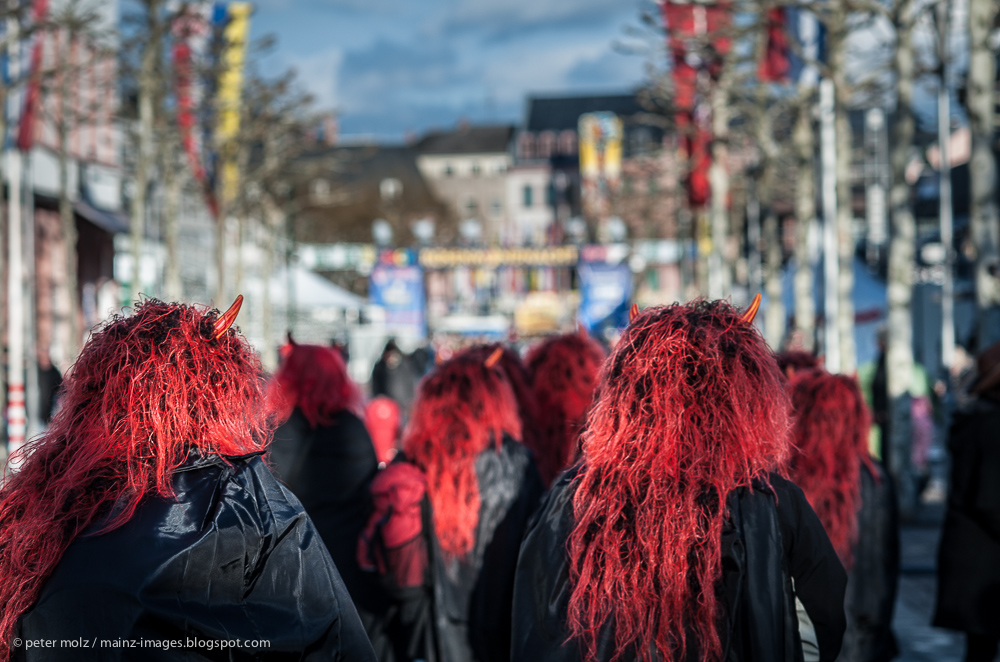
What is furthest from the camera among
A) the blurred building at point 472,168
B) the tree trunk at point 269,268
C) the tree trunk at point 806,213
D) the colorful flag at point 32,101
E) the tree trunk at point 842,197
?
the blurred building at point 472,168

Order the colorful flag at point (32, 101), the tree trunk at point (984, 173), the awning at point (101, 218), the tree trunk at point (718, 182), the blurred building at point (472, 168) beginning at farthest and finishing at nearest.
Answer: the blurred building at point (472, 168) < the awning at point (101, 218) < the tree trunk at point (718, 182) < the colorful flag at point (32, 101) < the tree trunk at point (984, 173)

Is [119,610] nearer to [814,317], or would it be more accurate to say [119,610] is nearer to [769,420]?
[769,420]

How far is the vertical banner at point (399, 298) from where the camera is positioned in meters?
27.4

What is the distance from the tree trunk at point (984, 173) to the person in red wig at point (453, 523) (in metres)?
5.73

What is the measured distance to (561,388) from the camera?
6.00 metres

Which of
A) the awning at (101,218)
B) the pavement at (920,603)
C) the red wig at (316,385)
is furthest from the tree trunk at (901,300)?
the awning at (101,218)

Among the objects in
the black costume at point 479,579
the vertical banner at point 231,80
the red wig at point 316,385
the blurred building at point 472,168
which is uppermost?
the blurred building at point 472,168

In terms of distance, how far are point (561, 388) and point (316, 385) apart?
1.52 meters

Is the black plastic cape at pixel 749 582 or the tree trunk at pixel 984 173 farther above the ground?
the tree trunk at pixel 984 173

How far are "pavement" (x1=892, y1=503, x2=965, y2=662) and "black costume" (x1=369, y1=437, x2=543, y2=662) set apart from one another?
3055 mm

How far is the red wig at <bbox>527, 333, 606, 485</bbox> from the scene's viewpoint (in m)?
5.86

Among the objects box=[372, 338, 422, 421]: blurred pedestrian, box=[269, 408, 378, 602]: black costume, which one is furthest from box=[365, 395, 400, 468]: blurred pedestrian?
box=[269, 408, 378, 602]: black costume

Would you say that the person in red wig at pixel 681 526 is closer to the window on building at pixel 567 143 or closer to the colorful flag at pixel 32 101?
the colorful flag at pixel 32 101

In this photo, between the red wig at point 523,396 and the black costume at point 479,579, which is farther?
the red wig at point 523,396
